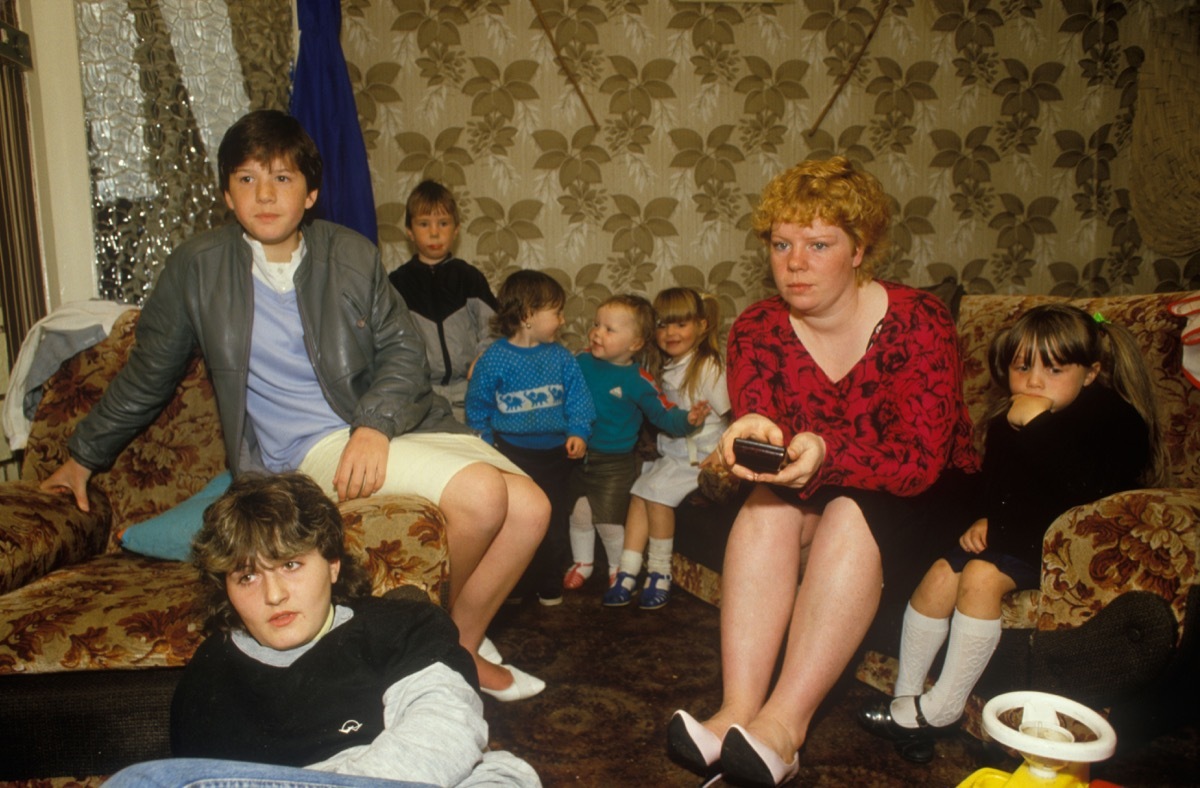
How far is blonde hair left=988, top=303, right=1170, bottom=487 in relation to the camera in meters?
1.71

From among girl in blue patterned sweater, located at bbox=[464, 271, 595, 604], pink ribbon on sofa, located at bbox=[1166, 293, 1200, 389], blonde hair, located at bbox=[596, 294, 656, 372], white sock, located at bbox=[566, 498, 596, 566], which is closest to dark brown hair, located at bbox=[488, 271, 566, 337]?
girl in blue patterned sweater, located at bbox=[464, 271, 595, 604]

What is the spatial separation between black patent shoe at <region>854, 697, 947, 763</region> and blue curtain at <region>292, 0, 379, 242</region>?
6.66 ft

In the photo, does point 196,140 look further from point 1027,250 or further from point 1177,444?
point 1027,250

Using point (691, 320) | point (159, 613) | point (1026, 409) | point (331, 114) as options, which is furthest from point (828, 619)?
point (331, 114)

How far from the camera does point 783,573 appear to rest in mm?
1656

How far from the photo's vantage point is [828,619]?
1.56 meters

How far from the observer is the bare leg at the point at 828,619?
155 centimetres

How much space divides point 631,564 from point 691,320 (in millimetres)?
775

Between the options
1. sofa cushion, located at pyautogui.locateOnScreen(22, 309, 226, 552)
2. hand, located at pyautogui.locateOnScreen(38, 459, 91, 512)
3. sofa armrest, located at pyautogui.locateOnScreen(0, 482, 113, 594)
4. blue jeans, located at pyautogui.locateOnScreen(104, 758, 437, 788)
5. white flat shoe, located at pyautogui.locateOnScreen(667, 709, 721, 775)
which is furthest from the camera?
sofa cushion, located at pyautogui.locateOnScreen(22, 309, 226, 552)

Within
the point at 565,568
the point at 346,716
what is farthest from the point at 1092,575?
the point at 565,568

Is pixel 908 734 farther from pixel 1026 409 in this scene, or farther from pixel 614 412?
pixel 614 412

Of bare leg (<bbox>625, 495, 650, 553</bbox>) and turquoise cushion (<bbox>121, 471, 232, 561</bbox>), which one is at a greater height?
turquoise cushion (<bbox>121, 471, 232, 561</bbox>)

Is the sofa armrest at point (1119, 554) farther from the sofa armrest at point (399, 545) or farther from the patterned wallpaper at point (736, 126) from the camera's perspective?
the patterned wallpaper at point (736, 126)

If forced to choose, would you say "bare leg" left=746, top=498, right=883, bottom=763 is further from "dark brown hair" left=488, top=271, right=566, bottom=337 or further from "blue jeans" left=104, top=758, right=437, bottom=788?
"dark brown hair" left=488, top=271, right=566, bottom=337
